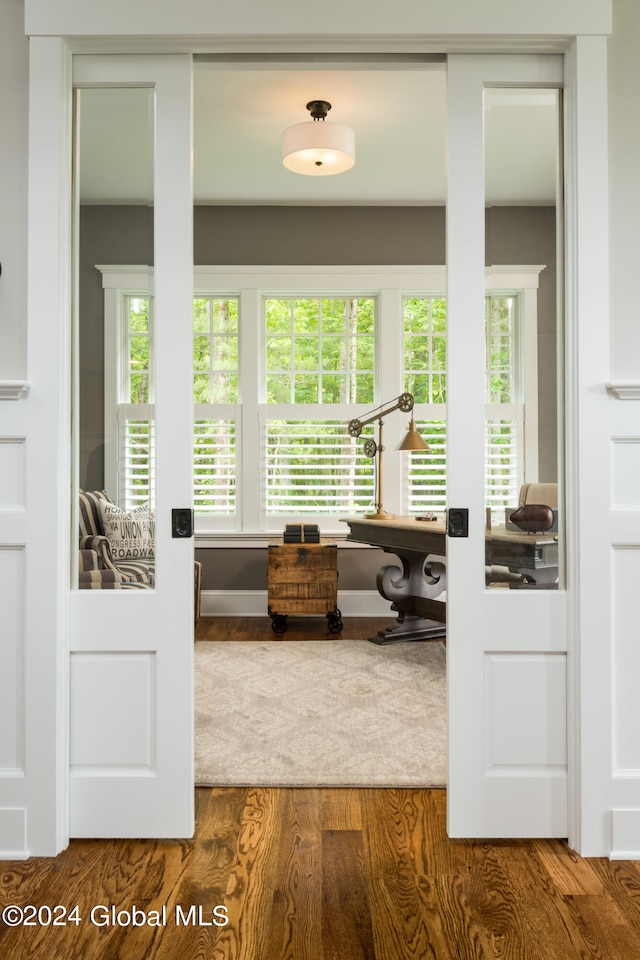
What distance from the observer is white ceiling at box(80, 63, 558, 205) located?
2141 mm

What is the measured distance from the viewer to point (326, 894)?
1852 mm

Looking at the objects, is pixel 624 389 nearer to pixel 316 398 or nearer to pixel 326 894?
pixel 326 894

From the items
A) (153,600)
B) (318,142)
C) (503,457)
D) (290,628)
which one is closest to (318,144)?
(318,142)

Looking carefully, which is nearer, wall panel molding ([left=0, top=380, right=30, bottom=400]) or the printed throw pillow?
wall panel molding ([left=0, top=380, right=30, bottom=400])

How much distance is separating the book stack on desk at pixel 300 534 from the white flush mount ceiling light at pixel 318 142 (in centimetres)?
235

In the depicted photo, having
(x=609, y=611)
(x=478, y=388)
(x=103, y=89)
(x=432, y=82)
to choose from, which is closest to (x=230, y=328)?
(x=432, y=82)

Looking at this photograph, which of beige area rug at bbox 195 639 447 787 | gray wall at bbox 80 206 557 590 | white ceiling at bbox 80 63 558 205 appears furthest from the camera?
gray wall at bbox 80 206 557 590

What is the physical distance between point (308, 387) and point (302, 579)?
1.59m

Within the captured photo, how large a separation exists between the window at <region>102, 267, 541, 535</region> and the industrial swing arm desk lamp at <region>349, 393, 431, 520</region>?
0.57 ft

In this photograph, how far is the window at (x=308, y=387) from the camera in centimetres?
547

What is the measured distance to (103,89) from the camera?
2.19 metres

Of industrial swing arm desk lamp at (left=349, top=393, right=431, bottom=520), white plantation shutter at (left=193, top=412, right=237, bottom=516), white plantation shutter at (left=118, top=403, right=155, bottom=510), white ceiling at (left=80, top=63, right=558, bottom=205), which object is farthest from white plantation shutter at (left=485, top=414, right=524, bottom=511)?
white plantation shutter at (left=193, top=412, right=237, bottom=516)

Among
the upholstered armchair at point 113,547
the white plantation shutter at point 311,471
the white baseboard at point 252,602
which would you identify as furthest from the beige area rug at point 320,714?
the white plantation shutter at point 311,471

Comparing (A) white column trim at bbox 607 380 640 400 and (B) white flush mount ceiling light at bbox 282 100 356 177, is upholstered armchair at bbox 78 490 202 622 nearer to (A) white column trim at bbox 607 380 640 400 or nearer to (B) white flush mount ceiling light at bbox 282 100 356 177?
(A) white column trim at bbox 607 380 640 400
